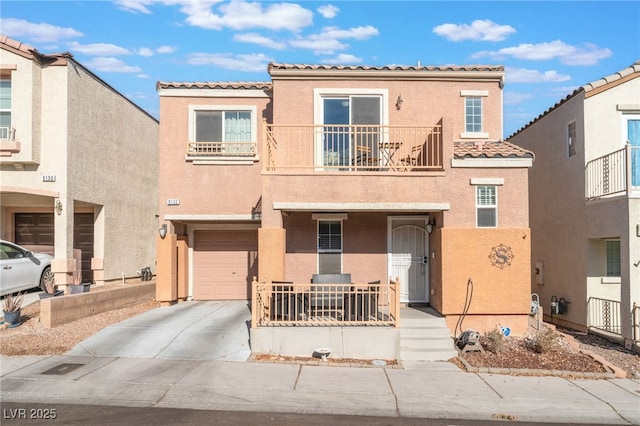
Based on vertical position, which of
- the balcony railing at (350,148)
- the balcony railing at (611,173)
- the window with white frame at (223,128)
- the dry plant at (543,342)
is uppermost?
the window with white frame at (223,128)

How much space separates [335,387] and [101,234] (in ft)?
37.5

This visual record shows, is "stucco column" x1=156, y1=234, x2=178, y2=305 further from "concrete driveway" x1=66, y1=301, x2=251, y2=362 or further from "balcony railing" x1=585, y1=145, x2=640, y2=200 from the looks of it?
"balcony railing" x1=585, y1=145, x2=640, y2=200

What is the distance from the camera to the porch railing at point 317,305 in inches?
384

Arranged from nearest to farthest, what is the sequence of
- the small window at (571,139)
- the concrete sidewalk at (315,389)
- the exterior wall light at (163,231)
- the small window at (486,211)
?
the concrete sidewalk at (315,389) → the small window at (486,211) → the exterior wall light at (163,231) → the small window at (571,139)

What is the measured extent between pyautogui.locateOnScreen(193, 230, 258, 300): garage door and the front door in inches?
177

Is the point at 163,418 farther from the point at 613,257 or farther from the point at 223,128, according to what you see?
the point at 613,257

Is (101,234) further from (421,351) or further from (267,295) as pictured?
(421,351)

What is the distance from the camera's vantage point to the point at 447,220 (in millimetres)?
11070

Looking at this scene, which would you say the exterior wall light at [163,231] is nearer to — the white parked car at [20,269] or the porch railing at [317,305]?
the white parked car at [20,269]

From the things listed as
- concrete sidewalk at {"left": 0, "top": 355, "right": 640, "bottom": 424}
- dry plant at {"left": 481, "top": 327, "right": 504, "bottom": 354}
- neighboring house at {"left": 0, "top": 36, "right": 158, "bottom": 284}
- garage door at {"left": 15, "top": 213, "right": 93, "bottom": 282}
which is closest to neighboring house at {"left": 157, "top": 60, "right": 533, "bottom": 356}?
dry plant at {"left": 481, "top": 327, "right": 504, "bottom": 354}

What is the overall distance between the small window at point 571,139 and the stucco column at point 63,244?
1454cm

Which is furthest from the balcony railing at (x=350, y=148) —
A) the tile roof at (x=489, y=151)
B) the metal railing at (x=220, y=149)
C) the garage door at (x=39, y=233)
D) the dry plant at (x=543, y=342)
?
the garage door at (x=39, y=233)

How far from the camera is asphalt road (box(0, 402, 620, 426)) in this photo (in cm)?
634

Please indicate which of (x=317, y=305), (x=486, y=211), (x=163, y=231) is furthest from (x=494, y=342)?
(x=163, y=231)
